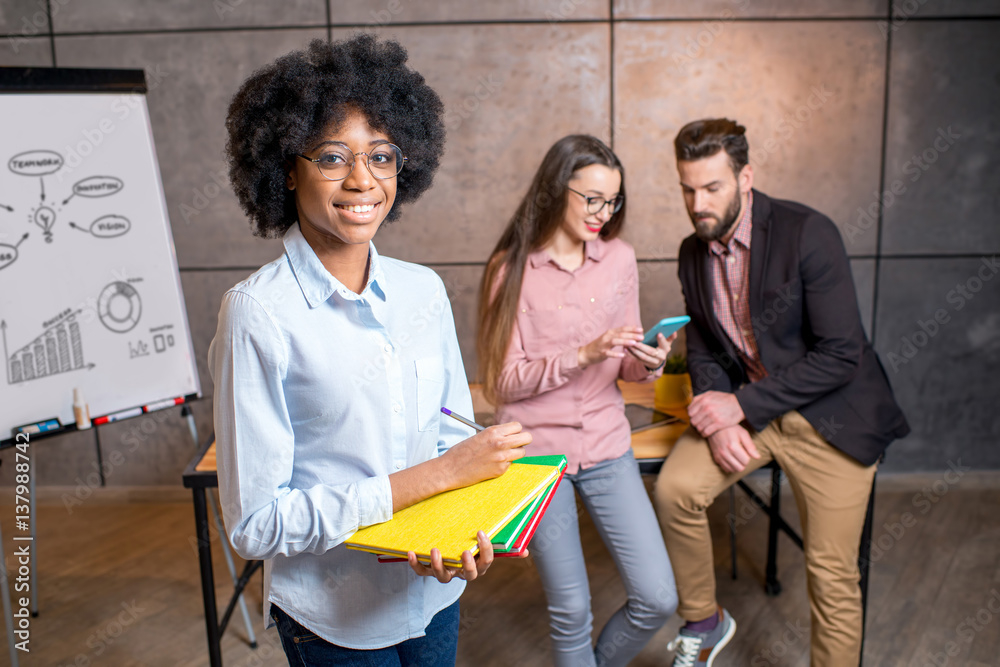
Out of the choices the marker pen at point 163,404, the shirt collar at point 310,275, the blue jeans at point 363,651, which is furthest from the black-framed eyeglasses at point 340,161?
the marker pen at point 163,404

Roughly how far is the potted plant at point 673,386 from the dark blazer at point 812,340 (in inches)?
14.2

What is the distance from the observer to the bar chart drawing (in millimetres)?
2256

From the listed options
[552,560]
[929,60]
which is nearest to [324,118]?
[552,560]

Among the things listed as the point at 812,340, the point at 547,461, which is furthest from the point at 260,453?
the point at 812,340

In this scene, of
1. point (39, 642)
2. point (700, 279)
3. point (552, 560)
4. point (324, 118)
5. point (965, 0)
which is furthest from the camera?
→ point (965, 0)

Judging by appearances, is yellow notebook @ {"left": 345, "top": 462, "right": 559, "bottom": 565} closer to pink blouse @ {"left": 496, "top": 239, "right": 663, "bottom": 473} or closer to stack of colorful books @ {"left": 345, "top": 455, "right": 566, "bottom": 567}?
stack of colorful books @ {"left": 345, "top": 455, "right": 566, "bottom": 567}

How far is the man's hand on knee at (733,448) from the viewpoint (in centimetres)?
229

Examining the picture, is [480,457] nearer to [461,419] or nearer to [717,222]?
[461,419]

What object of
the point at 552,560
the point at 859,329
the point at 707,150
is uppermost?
the point at 707,150

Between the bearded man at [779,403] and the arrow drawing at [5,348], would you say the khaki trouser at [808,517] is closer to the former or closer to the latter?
the bearded man at [779,403]

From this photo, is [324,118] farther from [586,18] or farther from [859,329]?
[586,18]

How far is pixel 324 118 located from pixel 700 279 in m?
1.59

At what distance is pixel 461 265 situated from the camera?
3.68 m

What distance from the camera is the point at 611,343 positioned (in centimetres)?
197
